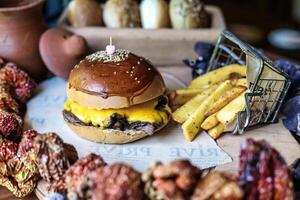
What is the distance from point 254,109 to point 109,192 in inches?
21.4

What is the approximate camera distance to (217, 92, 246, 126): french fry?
1323 millimetres

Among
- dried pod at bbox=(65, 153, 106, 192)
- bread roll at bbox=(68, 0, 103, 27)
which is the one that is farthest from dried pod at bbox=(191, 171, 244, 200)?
bread roll at bbox=(68, 0, 103, 27)

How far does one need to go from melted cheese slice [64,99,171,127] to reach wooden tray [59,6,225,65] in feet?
1.33

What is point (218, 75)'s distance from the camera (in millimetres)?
1490

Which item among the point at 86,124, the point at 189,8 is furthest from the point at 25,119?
the point at 189,8

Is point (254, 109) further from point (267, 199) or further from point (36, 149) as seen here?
point (36, 149)

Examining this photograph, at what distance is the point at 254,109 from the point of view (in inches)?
53.0

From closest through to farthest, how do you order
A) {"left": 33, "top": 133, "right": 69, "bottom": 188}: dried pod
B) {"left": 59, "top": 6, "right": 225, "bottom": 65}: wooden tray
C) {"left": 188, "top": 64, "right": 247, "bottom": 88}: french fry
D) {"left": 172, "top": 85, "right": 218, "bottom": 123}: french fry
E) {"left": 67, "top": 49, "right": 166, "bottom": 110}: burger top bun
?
1. {"left": 33, "top": 133, "right": 69, "bottom": 188}: dried pod
2. {"left": 67, "top": 49, "right": 166, "bottom": 110}: burger top bun
3. {"left": 172, "top": 85, "right": 218, "bottom": 123}: french fry
4. {"left": 188, "top": 64, "right": 247, "bottom": 88}: french fry
5. {"left": 59, "top": 6, "right": 225, "bottom": 65}: wooden tray

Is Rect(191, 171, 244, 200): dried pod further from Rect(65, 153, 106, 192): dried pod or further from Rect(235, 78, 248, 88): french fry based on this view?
Rect(235, 78, 248, 88): french fry

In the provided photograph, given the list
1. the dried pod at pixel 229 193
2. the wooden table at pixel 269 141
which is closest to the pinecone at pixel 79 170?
the dried pod at pixel 229 193

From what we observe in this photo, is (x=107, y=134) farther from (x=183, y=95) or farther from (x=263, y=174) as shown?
(x=263, y=174)

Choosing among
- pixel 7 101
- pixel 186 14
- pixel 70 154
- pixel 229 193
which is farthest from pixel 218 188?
pixel 186 14

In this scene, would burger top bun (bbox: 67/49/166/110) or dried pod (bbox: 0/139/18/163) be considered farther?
burger top bun (bbox: 67/49/166/110)

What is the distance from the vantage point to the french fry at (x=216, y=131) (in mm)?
1331
